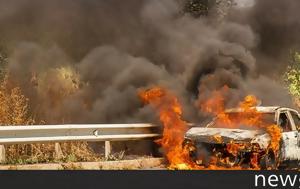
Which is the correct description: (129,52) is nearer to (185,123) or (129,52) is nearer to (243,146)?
(185,123)

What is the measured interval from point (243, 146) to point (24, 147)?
460cm

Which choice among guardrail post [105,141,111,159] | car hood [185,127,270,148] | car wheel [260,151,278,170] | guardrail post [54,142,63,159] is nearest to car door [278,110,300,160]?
car wheel [260,151,278,170]

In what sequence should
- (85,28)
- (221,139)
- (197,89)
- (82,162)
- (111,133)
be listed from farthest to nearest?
1. (85,28)
2. (197,89)
3. (111,133)
4. (82,162)
5. (221,139)

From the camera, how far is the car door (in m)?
13.2

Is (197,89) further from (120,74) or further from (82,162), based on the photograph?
(82,162)

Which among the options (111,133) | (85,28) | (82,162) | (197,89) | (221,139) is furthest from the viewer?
(85,28)

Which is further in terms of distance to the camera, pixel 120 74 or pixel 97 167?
pixel 120 74

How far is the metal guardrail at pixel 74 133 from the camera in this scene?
12547 millimetres

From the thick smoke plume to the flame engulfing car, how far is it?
127 inches

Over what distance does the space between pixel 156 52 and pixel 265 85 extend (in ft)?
10.6

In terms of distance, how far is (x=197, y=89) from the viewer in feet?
57.0

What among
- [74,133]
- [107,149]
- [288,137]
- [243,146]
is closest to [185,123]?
[107,149]

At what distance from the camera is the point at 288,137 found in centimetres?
1336

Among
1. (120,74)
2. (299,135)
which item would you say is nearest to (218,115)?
(299,135)
